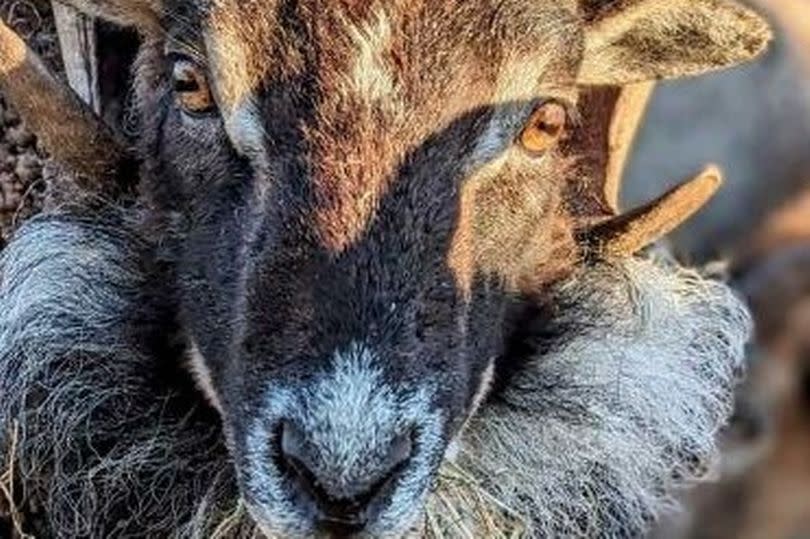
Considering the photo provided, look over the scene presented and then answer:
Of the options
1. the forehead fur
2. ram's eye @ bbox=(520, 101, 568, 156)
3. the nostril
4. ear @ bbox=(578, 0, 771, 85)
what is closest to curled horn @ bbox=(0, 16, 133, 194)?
the forehead fur

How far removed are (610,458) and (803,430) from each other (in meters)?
3.02

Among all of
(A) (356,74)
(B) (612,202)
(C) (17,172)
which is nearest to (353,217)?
(A) (356,74)

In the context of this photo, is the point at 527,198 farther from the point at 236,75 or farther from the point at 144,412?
the point at 144,412

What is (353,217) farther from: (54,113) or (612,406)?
(612,406)

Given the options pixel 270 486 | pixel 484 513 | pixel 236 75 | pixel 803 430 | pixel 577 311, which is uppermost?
pixel 803 430

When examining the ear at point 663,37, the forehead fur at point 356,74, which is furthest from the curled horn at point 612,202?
the forehead fur at point 356,74

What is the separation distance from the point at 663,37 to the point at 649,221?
46 centimetres

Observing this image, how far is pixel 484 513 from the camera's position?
6.22 metres

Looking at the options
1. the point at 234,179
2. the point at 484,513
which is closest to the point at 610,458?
the point at 484,513

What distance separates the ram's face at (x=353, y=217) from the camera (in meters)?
4.98

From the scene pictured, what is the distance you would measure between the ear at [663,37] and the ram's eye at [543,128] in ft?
0.60

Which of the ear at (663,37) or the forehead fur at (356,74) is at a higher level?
the forehead fur at (356,74)

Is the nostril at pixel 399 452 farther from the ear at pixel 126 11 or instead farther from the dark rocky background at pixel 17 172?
the dark rocky background at pixel 17 172

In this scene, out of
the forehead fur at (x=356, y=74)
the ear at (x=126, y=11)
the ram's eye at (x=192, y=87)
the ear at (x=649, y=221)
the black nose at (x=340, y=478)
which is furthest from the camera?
the ear at (x=649, y=221)
